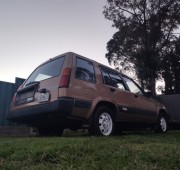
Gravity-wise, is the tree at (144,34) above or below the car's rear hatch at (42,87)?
above

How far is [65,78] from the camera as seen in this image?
5109 millimetres

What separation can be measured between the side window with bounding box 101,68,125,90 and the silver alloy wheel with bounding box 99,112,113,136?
0.83 metres

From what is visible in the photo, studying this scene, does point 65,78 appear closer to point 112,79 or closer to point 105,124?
point 105,124

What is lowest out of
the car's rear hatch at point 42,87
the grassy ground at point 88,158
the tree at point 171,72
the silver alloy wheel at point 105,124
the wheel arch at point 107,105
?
the grassy ground at point 88,158

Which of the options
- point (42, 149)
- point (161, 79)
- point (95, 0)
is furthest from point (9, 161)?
point (161, 79)

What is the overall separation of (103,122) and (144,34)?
19.7 m

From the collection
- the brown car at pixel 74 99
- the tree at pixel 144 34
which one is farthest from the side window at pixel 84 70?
the tree at pixel 144 34

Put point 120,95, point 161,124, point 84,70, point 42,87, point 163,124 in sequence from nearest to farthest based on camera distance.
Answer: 1. point 42,87
2. point 84,70
3. point 120,95
4. point 161,124
5. point 163,124

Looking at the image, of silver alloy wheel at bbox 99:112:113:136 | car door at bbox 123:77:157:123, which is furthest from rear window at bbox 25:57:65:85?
car door at bbox 123:77:157:123

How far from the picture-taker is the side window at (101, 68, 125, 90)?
20.4ft

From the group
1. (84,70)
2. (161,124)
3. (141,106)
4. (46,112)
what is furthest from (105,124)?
(161,124)

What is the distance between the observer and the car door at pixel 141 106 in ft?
23.0

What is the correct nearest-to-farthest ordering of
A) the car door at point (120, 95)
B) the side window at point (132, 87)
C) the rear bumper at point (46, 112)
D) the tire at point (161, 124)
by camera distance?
the rear bumper at point (46, 112) < the car door at point (120, 95) < the side window at point (132, 87) < the tire at point (161, 124)

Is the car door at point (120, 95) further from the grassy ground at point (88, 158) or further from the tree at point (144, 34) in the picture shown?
the tree at point (144, 34)
